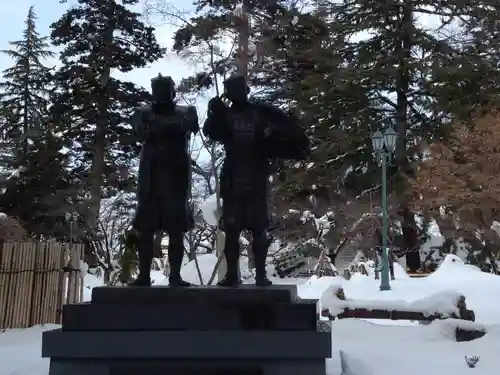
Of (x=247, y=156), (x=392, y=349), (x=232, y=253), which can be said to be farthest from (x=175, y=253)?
(x=392, y=349)

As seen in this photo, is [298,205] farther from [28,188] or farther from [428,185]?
[28,188]

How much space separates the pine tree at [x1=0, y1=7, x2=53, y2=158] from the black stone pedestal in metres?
23.9

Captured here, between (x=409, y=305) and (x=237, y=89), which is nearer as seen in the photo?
(x=237, y=89)

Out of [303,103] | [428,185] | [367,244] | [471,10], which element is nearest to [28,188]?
[303,103]

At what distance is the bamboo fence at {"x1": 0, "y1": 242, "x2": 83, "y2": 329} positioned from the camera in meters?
9.12

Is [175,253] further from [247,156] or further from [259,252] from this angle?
[247,156]

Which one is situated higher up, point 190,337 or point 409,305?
point 409,305

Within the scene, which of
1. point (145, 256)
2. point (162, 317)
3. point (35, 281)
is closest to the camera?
point (162, 317)

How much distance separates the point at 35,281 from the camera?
946cm

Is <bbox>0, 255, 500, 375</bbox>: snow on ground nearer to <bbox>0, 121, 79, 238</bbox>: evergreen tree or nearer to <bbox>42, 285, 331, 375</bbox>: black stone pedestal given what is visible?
<bbox>42, 285, 331, 375</bbox>: black stone pedestal

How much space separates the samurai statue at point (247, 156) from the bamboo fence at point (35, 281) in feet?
15.7

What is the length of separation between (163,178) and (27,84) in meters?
26.8

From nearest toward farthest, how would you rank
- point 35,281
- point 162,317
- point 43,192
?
point 162,317 → point 35,281 → point 43,192

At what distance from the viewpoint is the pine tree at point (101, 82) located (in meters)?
23.9
